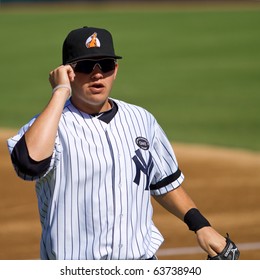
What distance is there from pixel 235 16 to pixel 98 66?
29.6 metres

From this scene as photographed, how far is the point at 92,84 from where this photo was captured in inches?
170

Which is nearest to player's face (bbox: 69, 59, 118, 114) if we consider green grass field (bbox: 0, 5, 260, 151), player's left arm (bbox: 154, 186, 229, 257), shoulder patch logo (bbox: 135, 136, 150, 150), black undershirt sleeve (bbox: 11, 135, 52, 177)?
shoulder patch logo (bbox: 135, 136, 150, 150)

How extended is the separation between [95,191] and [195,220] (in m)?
0.70

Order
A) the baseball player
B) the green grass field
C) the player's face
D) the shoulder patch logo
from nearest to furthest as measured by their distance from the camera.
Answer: the baseball player < the player's face < the shoulder patch logo < the green grass field

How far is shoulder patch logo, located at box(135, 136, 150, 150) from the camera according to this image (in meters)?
4.47

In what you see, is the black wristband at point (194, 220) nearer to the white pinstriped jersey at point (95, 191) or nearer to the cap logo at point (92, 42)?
the white pinstriped jersey at point (95, 191)

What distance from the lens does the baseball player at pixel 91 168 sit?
4211 mm

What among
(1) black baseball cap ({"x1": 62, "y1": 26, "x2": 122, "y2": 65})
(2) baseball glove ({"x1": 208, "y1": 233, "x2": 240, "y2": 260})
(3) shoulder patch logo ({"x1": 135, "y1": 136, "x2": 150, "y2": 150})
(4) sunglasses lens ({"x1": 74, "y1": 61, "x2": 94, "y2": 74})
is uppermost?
(1) black baseball cap ({"x1": 62, "y1": 26, "x2": 122, "y2": 65})

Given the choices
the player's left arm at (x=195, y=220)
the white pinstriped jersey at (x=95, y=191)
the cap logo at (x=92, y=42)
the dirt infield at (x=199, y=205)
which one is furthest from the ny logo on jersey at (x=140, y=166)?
the dirt infield at (x=199, y=205)

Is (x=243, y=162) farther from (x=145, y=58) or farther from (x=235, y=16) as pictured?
(x=235, y=16)

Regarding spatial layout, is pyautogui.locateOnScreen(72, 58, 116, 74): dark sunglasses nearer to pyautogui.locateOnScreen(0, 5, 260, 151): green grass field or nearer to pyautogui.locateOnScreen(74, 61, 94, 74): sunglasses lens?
pyautogui.locateOnScreen(74, 61, 94, 74): sunglasses lens

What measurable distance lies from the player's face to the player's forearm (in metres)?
0.34

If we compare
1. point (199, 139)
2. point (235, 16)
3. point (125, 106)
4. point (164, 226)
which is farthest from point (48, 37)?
point (125, 106)

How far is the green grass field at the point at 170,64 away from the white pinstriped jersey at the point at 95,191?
910 cm
